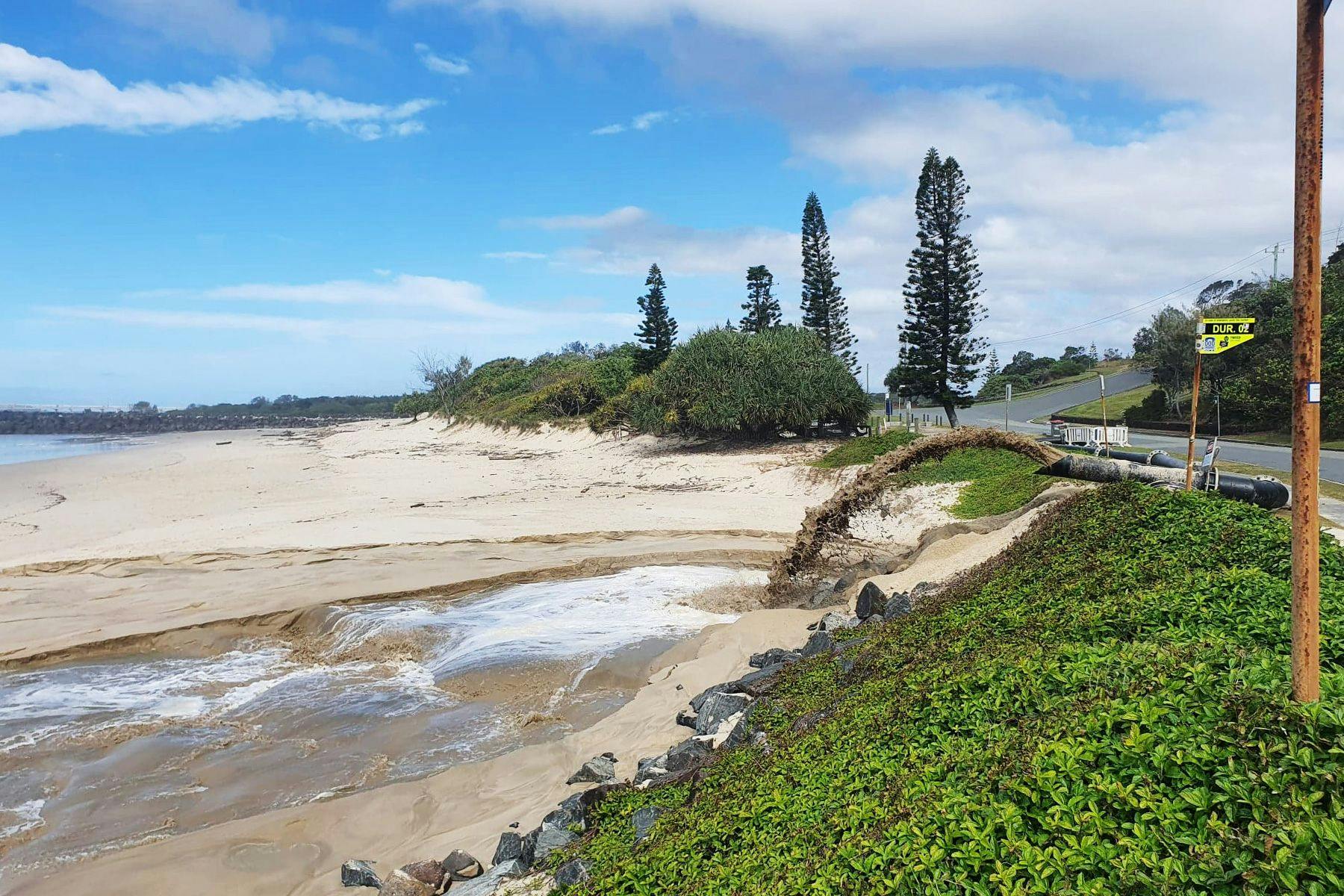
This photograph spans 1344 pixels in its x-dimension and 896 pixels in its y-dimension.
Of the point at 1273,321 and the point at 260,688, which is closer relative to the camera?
the point at 260,688

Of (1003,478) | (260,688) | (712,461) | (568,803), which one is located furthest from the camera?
(712,461)

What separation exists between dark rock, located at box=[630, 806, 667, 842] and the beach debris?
3.76 feet

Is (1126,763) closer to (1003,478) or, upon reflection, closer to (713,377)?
(1003,478)

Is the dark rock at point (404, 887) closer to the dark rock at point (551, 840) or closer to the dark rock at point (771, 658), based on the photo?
the dark rock at point (551, 840)

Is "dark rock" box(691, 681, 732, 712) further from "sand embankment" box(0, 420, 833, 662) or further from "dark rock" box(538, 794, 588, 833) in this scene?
"sand embankment" box(0, 420, 833, 662)

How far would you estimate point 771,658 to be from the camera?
842 centimetres

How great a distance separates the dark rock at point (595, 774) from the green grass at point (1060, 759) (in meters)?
0.76

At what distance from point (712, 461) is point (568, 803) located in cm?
2336

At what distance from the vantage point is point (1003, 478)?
16.8 m

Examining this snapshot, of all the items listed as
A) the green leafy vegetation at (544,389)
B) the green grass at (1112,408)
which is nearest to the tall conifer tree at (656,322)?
the green leafy vegetation at (544,389)

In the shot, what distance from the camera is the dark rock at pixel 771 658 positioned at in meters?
8.28

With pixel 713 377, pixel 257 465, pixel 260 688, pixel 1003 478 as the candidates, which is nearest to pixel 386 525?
pixel 260 688

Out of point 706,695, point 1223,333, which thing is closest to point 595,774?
point 706,695

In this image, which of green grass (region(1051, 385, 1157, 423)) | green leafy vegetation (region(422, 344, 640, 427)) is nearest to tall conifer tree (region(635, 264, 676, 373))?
green leafy vegetation (region(422, 344, 640, 427))
